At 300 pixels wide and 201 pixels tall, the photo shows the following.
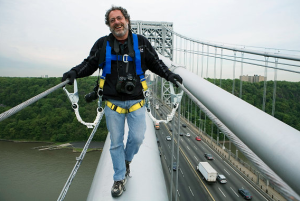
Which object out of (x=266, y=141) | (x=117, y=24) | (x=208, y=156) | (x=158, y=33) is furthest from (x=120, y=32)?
(x=158, y=33)

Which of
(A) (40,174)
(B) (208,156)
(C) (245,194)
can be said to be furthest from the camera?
(A) (40,174)

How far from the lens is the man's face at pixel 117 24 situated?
161 cm

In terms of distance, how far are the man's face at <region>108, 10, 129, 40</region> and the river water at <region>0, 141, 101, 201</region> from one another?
43.6 feet

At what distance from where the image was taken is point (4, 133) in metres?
26.2

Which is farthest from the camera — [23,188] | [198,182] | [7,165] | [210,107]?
[7,165]

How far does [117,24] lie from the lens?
5.27 feet

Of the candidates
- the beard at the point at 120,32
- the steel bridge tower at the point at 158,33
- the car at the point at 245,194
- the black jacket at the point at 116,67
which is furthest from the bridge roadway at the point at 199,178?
the steel bridge tower at the point at 158,33

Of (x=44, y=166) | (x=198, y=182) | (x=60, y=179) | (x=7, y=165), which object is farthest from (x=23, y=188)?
(x=198, y=182)

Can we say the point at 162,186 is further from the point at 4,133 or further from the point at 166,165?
the point at 4,133

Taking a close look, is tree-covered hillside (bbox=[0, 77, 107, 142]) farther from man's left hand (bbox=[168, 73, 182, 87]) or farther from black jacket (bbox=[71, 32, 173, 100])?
man's left hand (bbox=[168, 73, 182, 87])

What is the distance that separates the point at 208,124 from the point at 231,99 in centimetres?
2348

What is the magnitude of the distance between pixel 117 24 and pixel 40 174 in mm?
18373

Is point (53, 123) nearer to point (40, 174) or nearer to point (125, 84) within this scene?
point (40, 174)

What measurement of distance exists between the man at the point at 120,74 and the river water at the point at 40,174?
42.0 ft
